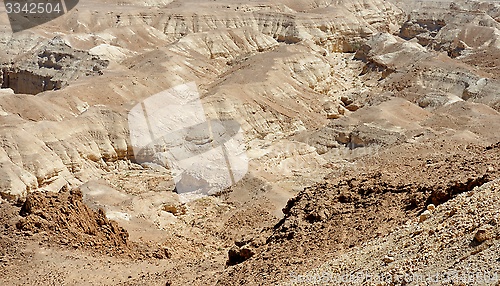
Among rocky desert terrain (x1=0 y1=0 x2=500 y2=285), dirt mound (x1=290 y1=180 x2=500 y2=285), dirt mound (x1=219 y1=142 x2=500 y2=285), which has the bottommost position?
rocky desert terrain (x1=0 y1=0 x2=500 y2=285)

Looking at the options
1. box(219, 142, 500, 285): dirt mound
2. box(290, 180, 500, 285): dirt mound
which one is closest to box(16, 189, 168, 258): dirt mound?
box(219, 142, 500, 285): dirt mound

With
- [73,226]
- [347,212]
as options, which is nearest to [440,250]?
[347,212]

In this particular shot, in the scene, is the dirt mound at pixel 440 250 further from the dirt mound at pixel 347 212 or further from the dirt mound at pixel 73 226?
the dirt mound at pixel 73 226

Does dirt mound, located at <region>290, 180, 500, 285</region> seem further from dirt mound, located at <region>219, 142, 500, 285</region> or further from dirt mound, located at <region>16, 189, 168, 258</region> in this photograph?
dirt mound, located at <region>16, 189, 168, 258</region>

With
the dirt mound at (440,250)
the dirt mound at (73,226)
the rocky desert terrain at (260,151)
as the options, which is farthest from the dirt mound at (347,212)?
the dirt mound at (73,226)

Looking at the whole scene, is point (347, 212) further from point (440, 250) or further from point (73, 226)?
point (73, 226)

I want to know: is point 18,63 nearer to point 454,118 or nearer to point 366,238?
point 454,118

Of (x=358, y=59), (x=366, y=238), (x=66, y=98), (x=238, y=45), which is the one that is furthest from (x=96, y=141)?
(x=358, y=59)

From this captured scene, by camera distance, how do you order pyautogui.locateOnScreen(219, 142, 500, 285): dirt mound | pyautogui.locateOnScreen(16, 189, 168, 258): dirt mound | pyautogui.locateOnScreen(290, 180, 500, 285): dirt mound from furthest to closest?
pyautogui.locateOnScreen(16, 189, 168, 258): dirt mound < pyautogui.locateOnScreen(219, 142, 500, 285): dirt mound < pyautogui.locateOnScreen(290, 180, 500, 285): dirt mound
